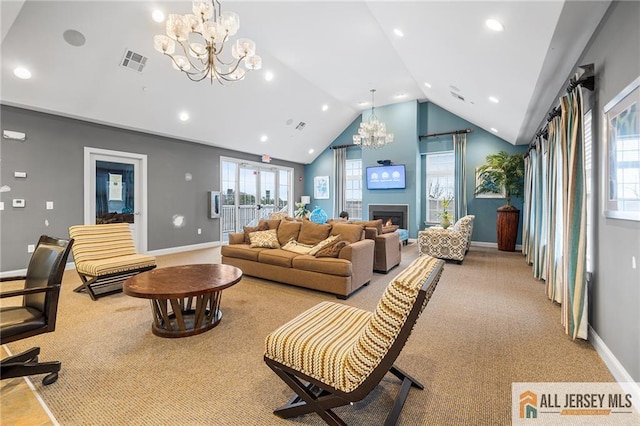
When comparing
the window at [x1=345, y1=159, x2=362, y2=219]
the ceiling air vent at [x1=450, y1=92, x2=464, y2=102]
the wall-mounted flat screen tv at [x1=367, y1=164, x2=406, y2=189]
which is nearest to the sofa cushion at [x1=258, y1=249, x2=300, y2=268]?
the ceiling air vent at [x1=450, y1=92, x2=464, y2=102]

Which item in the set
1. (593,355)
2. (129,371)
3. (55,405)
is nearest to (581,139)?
(593,355)

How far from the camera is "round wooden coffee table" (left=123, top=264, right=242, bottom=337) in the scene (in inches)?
93.7

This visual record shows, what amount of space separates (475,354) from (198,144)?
7.34 m

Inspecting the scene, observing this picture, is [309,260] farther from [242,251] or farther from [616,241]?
[616,241]

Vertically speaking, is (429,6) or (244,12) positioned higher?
(244,12)

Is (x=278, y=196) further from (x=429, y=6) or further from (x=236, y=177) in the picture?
(x=429, y=6)

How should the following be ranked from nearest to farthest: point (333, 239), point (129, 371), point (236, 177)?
point (129, 371) → point (333, 239) → point (236, 177)

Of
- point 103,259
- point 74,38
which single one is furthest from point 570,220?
point 74,38

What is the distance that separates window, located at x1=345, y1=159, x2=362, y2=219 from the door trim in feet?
20.6

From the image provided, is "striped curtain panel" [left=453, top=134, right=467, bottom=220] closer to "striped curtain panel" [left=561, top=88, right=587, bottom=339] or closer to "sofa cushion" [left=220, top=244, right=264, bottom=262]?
"striped curtain panel" [left=561, top=88, right=587, bottom=339]

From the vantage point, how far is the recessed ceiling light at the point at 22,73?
4.05m

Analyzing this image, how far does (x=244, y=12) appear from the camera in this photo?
455 cm

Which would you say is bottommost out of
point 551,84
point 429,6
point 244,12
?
point 551,84

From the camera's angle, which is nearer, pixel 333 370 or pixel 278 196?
pixel 333 370
